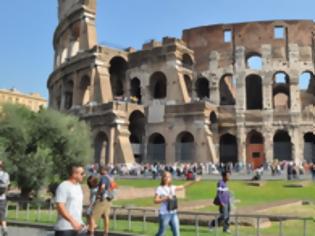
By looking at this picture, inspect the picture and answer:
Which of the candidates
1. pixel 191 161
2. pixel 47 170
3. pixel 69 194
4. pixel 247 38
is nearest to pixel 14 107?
pixel 47 170

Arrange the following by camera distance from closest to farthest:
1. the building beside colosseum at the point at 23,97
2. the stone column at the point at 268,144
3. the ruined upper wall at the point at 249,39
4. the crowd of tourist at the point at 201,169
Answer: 1. the crowd of tourist at the point at 201,169
2. the stone column at the point at 268,144
3. the ruined upper wall at the point at 249,39
4. the building beside colosseum at the point at 23,97

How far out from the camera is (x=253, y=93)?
46.7 meters

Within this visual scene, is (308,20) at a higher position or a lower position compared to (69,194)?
higher

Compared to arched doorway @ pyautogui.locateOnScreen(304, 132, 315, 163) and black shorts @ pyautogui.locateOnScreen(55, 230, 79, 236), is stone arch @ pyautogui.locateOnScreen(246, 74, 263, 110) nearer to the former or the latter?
arched doorway @ pyautogui.locateOnScreen(304, 132, 315, 163)

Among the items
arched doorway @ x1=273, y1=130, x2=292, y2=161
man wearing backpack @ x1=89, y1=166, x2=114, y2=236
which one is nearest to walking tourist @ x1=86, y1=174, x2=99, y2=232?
man wearing backpack @ x1=89, y1=166, x2=114, y2=236

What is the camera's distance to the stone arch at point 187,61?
4378 cm

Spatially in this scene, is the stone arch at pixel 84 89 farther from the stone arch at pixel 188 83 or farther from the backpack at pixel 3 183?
the backpack at pixel 3 183

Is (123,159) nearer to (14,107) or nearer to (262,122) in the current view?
(262,122)

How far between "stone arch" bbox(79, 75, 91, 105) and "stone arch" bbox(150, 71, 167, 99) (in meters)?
6.47

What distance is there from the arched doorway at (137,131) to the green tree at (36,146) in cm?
1981

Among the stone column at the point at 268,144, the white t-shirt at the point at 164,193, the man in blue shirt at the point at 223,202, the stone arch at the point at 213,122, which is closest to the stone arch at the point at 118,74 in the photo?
the stone arch at the point at 213,122

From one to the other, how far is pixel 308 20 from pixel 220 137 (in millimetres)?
14579

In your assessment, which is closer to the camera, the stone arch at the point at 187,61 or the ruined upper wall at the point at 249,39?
the ruined upper wall at the point at 249,39

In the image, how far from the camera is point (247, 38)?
43.5 m
